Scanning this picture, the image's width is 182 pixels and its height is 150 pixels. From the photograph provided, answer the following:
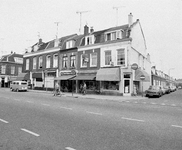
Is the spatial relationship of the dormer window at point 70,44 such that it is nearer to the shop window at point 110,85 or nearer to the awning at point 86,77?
the awning at point 86,77

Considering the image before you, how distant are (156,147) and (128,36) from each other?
21.1m

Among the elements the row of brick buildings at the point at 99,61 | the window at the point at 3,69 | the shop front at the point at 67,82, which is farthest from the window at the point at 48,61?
the window at the point at 3,69

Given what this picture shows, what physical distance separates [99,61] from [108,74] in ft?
11.1

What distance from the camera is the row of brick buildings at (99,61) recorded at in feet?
77.0

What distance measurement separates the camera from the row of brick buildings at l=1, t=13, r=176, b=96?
23469mm

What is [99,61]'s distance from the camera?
1020 inches

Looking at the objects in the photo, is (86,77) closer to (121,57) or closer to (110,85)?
(110,85)

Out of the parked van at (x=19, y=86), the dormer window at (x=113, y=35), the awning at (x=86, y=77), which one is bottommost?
the parked van at (x=19, y=86)

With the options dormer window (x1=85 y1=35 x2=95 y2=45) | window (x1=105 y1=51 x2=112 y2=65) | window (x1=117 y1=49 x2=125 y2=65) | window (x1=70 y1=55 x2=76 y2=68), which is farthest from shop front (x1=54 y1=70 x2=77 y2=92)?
window (x1=117 y1=49 x2=125 y2=65)

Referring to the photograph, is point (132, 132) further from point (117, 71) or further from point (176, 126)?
point (117, 71)

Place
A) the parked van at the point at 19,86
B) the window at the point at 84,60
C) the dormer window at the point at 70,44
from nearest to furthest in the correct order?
the window at the point at 84,60, the parked van at the point at 19,86, the dormer window at the point at 70,44

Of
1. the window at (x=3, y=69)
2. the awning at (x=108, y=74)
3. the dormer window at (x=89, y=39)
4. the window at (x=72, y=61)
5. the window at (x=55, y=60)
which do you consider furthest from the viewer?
the window at (x=3, y=69)

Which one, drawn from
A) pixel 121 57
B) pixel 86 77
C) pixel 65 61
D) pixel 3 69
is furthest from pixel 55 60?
pixel 3 69

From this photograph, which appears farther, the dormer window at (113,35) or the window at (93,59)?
the window at (93,59)
